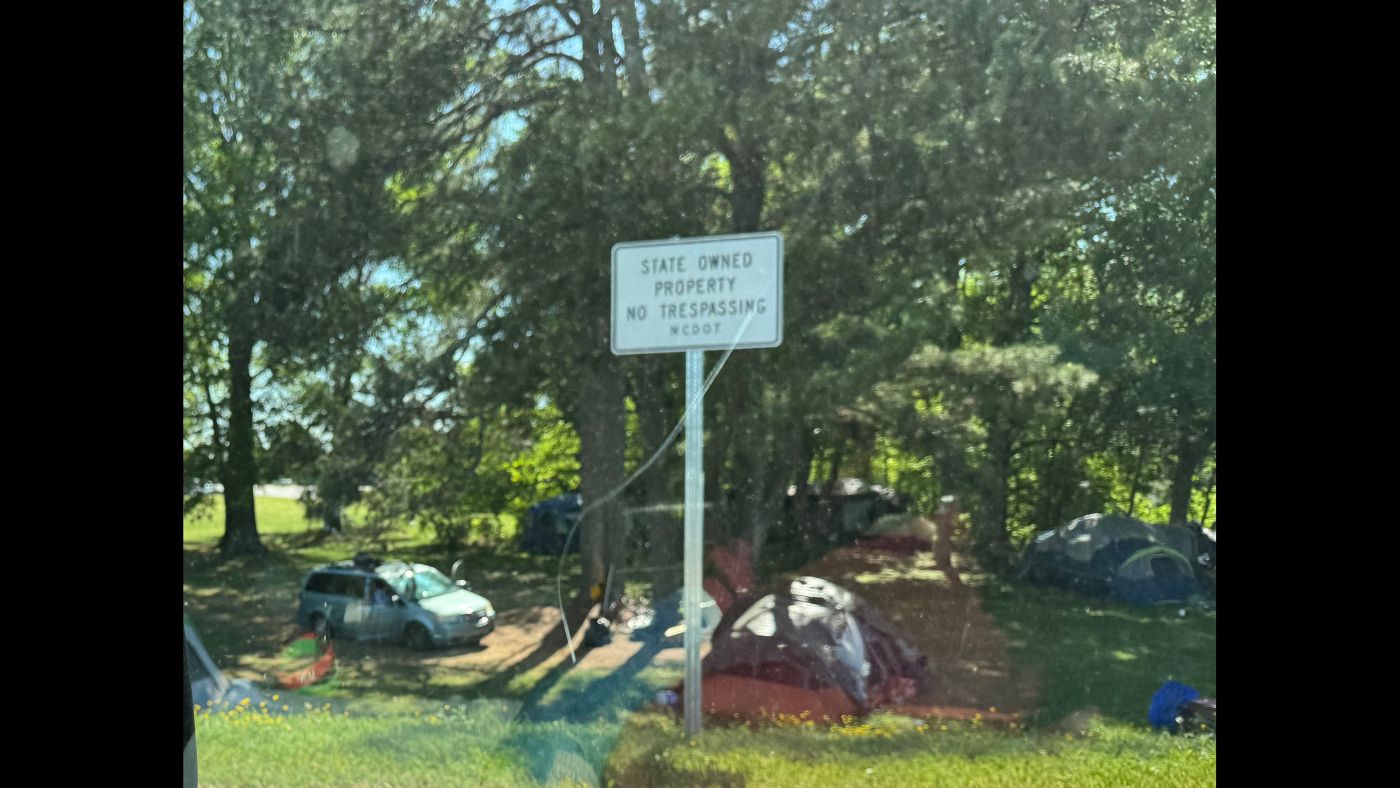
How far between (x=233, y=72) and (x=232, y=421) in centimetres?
222

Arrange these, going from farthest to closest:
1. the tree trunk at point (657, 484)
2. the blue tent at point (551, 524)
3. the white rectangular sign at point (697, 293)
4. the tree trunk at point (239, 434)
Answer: the tree trunk at point (239, 434) → the blue tent at point (551, 524) → the tree trunk at point (657, 484) → the white rectangular sign at point (697, 293)

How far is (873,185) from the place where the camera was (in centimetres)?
683

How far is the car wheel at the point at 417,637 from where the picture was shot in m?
6.87

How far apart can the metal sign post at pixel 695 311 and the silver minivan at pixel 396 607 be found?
1324 millimetres

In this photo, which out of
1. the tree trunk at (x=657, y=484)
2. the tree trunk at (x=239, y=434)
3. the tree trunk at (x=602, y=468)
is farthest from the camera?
the tree trunk at (x=239, y=434)

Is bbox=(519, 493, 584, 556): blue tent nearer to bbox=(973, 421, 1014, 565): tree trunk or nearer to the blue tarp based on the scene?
bbox=(973, 421, 1014, 565): tree trunk

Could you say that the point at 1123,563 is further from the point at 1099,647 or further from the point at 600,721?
the point at 600,721

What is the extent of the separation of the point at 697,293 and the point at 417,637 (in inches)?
104

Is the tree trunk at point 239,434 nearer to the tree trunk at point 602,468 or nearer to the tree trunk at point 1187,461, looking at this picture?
the tree trunk at point 602,468

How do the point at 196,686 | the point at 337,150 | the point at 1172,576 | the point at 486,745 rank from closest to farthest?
the point at 486,745 → the point at 1172,576 → the point at 196,686 → the point at 337,150

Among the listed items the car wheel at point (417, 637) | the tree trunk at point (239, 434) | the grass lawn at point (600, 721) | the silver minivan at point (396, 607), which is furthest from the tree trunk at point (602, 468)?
the tree trunk at point (239, 434)

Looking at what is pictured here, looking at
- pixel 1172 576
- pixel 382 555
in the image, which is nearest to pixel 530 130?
pixel 382 555

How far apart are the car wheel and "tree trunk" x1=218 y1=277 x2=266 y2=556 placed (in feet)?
4.25

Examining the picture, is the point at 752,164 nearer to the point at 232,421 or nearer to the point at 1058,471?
the point at 1058,471
